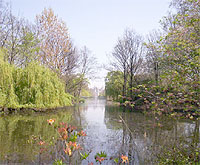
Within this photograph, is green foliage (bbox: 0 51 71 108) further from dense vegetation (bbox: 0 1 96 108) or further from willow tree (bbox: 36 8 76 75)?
willow tree (bbox: 36 8 76 75)

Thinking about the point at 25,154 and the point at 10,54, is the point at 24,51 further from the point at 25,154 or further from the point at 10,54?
the point at 25,154

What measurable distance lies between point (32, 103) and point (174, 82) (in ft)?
39.5

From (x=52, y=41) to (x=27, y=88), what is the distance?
9500mm

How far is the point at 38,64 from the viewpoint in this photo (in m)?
16.0

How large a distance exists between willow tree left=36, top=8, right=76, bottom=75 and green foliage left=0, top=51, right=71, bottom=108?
605cm

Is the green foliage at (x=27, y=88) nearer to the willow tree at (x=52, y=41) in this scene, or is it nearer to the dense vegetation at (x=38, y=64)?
the dense vegetation at (x=38, y=64)

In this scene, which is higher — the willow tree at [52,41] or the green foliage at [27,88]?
the willow tree at [52,41]

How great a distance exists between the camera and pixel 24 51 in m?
19.8

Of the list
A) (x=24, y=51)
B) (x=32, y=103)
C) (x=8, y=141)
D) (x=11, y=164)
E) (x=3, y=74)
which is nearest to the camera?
(x=11, y=164)

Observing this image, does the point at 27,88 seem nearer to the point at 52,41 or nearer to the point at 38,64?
the point at 38,64

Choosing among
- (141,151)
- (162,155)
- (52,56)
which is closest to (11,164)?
(141,151)

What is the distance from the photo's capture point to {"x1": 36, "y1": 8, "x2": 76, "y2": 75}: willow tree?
21703 mm

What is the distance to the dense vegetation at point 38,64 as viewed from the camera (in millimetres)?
13547

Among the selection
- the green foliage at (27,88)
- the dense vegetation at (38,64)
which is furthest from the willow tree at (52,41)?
the green foliage at (27,88)
